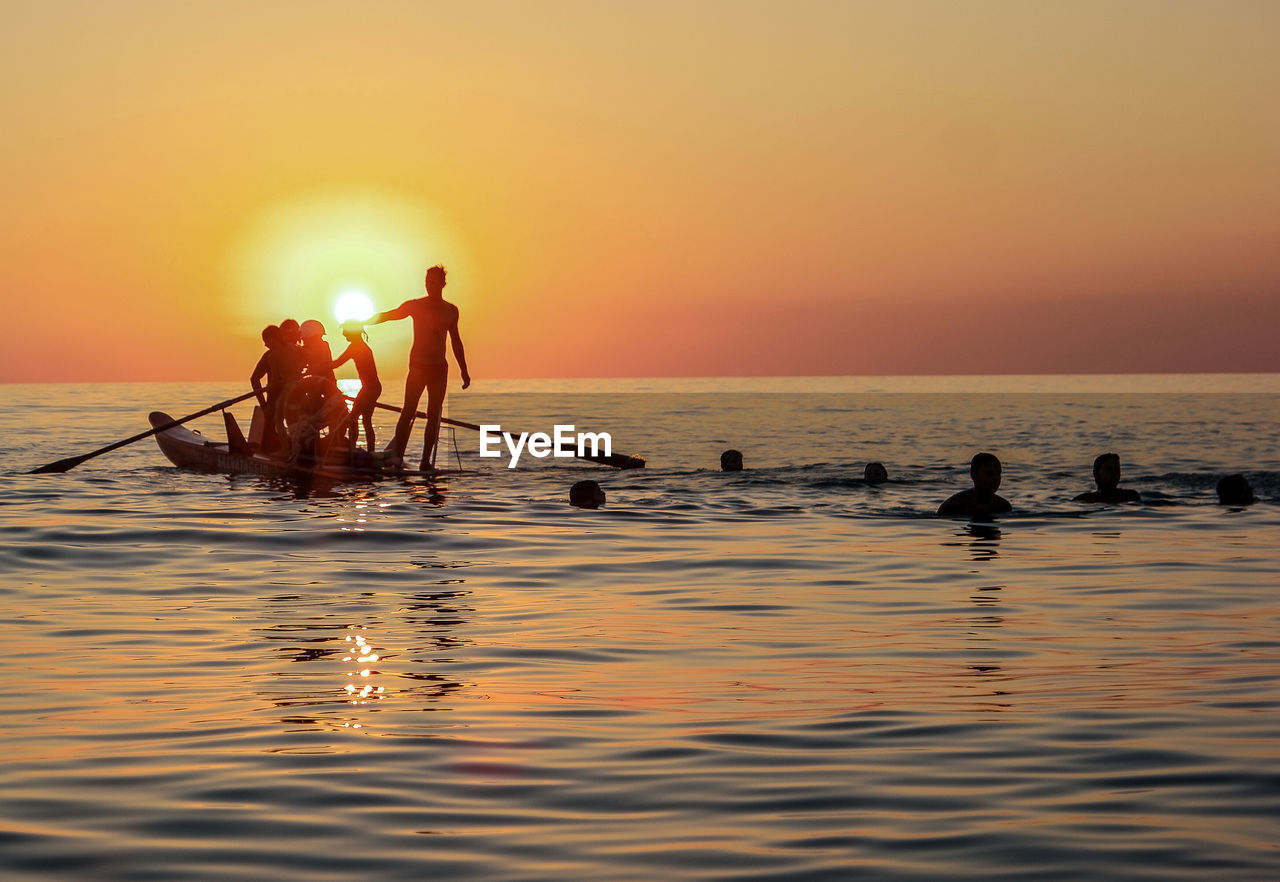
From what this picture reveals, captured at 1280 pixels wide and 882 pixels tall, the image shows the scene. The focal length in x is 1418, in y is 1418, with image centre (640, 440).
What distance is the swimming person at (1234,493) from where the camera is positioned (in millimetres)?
18836

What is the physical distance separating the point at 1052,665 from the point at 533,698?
2.88 meters

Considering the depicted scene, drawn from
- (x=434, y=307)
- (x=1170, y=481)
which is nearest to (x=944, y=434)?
(x=1170, y=481)

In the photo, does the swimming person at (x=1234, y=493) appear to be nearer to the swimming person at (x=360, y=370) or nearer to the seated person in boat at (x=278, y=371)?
the swimming person at (x=360, y=370)

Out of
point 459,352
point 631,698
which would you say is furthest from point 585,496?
point 631,698

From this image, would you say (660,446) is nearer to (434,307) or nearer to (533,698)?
(434,307)

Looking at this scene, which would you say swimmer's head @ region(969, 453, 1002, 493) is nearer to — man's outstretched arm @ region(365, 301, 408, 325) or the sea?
the sea

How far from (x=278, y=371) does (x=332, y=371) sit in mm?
796

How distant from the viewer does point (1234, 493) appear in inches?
744

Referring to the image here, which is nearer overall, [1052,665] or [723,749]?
[723,749]

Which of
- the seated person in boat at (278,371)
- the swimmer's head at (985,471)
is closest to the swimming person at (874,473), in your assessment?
the swimmer's head at (985,471)

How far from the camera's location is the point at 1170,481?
24734mm

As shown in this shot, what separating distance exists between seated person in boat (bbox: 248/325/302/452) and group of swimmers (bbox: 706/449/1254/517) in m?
9.41

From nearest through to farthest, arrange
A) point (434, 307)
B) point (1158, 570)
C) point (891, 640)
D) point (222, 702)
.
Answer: point (222, 702), point (891, 640), point (1158, 570), point (434, 307)

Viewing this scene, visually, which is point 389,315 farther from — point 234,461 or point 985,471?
point 985,471
